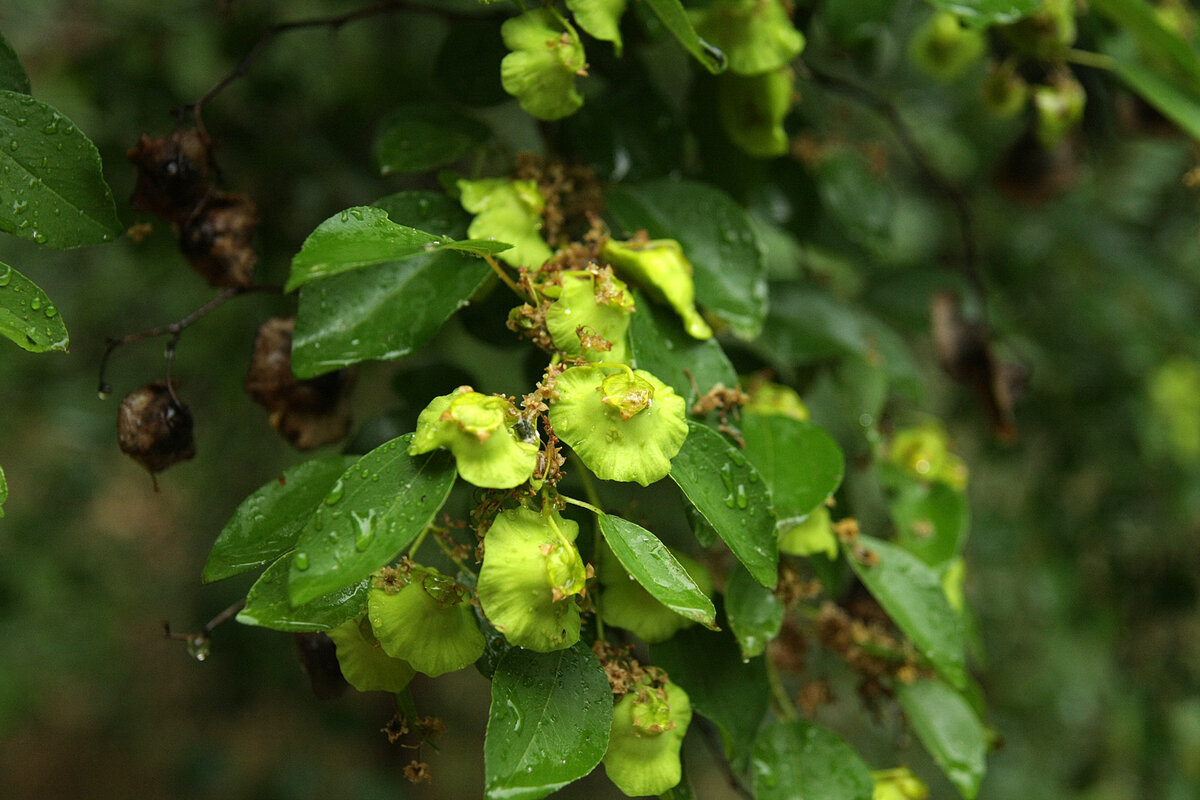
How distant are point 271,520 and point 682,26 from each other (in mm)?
419

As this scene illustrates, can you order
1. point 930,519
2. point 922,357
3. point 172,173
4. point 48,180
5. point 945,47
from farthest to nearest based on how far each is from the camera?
point 922,357 < point 945,47 < point 930,519 < point 172,173 < point 48,180

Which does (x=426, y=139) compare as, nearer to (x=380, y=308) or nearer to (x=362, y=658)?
(x=380, y=308)

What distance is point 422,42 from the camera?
4.30 ft

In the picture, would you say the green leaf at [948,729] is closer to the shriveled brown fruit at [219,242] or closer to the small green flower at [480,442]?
the small green flower at [480,442]

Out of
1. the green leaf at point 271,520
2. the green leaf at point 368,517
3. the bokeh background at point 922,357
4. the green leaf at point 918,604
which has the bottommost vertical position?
the bokeh background at point 922,357

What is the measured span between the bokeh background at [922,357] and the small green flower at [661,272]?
346 millimetres

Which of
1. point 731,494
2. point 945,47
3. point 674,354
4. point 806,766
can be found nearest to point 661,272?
point 674,354

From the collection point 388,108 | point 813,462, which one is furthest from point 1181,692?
point 388,108

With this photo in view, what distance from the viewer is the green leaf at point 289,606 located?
468 millimetres

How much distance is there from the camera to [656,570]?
48 cm

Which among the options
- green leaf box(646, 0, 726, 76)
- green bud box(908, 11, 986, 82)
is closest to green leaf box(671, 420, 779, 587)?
green leaf box(646, 0, 726, 76)

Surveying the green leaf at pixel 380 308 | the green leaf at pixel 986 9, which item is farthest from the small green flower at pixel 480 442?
the green leaf at pixel 986 9

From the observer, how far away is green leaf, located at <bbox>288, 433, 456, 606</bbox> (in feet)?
1.47

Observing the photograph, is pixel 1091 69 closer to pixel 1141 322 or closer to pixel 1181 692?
pixel 1141 322
